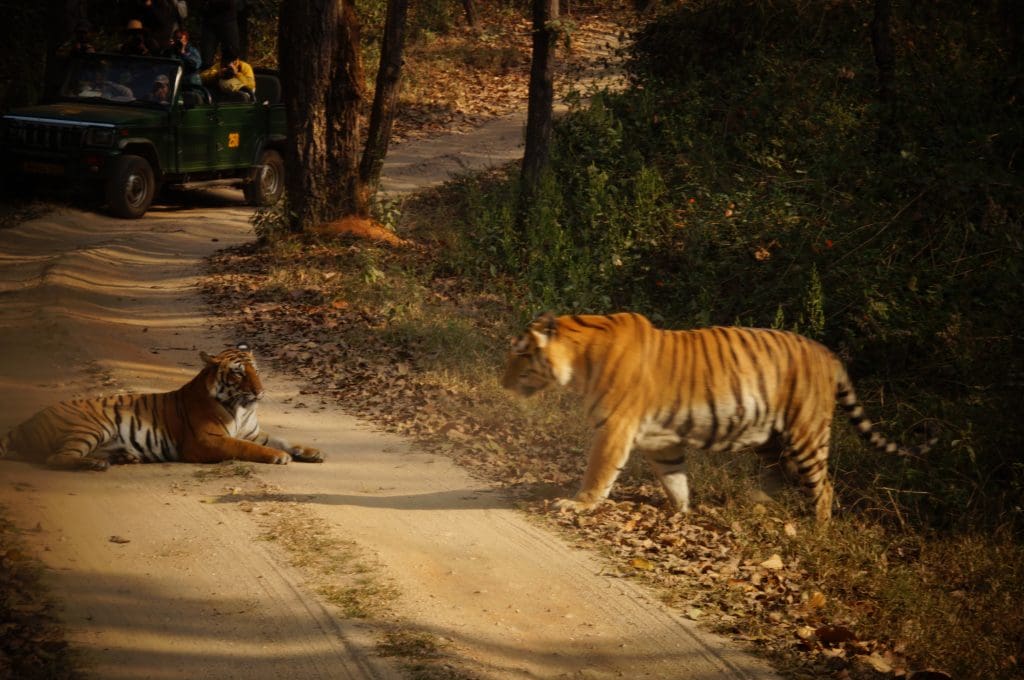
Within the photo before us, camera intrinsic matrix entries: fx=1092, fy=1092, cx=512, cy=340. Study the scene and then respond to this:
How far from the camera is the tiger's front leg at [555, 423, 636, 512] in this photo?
6371 mm

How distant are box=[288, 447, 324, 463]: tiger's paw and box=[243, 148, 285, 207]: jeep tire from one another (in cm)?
993

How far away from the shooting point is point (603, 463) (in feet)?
21.1

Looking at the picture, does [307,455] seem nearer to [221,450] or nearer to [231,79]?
A: [221,450]

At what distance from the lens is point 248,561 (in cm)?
571

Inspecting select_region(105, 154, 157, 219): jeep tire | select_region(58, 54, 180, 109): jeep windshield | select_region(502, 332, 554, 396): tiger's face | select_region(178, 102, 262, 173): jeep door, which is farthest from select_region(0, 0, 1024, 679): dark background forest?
select_region(105, 154, 157, 219): jeep tire

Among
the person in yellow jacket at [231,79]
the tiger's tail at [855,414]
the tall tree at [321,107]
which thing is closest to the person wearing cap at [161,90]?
the person in yellow jacket at [231,79]

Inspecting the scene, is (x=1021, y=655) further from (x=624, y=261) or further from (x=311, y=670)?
(x=624, y=261)

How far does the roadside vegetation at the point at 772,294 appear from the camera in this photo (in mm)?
5977

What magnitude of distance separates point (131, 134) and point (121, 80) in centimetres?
131

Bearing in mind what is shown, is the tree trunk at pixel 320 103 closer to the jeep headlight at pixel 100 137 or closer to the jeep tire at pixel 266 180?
the jeep headlight at pixel 100 137

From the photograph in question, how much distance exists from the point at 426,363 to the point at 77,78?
928 cm

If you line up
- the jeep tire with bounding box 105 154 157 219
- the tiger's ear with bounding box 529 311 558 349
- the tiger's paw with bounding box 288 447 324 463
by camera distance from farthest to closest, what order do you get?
the jeep tire with bounding box 105 154 157 219 → the tiger's paw with bounding box 288 447 324 463 → the tiger's ear with bounding box 529 311 558 349

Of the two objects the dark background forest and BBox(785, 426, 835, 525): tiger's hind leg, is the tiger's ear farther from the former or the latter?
BBox(785, 426, 835, 525): tiger's hind leg

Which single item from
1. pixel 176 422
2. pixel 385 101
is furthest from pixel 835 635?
pixel 385 101
